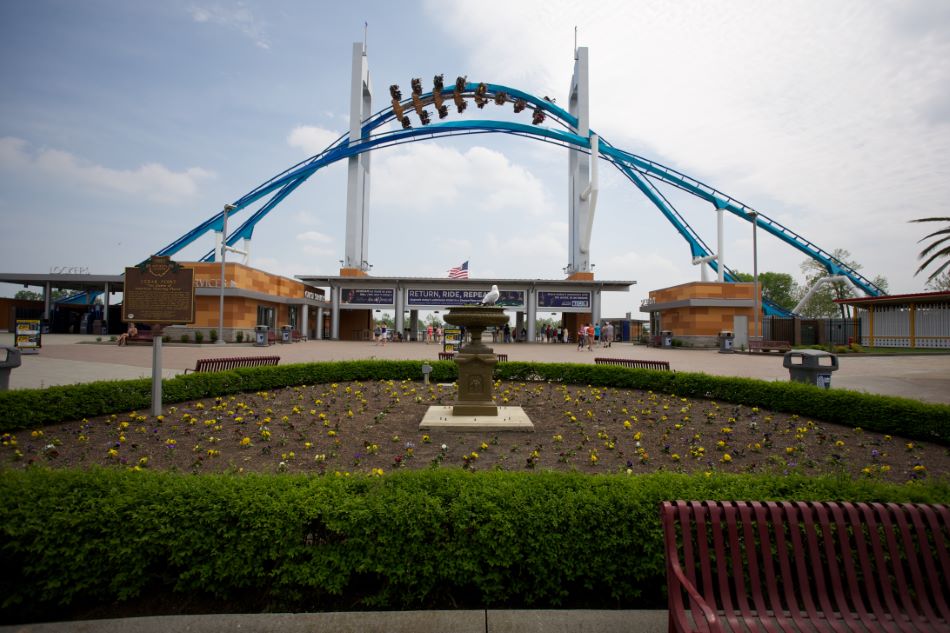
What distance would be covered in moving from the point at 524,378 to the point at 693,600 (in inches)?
419

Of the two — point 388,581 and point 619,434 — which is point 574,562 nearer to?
point 388,581

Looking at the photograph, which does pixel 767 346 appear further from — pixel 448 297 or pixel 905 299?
pixel 448 297

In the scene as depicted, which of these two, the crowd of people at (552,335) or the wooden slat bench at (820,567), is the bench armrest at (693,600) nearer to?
the wooden slat bench at (820,567)

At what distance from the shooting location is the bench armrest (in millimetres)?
2083

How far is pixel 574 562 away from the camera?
9.64 ft

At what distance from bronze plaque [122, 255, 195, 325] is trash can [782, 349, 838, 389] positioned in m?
11.6

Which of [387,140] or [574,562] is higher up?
[387,140]

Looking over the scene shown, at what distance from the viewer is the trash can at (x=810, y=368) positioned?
9523mm

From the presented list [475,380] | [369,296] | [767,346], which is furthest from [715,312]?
[475,380]

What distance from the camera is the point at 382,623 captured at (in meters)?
2.66

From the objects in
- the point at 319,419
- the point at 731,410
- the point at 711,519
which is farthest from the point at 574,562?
the point at 731,410

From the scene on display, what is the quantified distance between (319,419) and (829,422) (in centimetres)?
872

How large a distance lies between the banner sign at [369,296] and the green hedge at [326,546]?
111ft

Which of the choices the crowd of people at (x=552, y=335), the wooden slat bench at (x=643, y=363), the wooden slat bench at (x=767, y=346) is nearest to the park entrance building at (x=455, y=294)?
the crowd of people at (x=552, y=335)
